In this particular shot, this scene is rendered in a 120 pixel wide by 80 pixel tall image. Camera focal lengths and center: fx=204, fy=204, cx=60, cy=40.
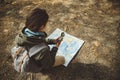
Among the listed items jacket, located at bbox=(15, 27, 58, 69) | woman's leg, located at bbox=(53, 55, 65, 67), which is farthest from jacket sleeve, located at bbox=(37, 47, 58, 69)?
woman's leg, located at bbox=(53, 55, 65, 67)

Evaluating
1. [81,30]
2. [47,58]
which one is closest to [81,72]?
[47,58]

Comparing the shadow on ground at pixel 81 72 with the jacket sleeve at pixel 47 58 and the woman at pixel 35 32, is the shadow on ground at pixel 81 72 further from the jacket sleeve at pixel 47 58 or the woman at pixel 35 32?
the woman at pixel 35 32

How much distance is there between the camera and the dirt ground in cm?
182

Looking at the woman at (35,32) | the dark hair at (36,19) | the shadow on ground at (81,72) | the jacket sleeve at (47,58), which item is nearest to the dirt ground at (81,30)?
the shadow on ground at (81,72)

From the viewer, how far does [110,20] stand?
2277 mm

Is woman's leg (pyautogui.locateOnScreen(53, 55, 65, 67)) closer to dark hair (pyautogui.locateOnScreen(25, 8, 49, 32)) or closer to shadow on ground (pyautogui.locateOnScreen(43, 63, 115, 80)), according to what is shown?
shadow on ground (pyautogui.locateOnScreen(43, 63, 115, 80))

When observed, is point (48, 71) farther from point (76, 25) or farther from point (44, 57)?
point (76, 25)

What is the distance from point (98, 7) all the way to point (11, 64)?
4.05ft

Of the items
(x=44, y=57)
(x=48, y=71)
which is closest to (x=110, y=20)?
(x=48, y=71)

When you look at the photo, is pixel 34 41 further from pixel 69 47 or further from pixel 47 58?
pixel 69 47

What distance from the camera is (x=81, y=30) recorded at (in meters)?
2.20

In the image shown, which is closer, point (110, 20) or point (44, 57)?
point (44, 57)

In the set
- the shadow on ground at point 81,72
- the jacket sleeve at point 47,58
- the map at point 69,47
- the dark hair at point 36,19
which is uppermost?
the dark hair at point 36,19

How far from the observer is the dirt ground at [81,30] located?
182 centimetres
